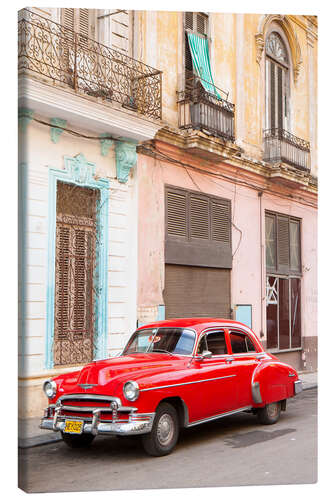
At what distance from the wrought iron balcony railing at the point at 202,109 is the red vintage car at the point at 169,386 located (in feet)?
9.85

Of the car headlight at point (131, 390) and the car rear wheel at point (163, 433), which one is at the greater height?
the car headlight at point (131, 390)

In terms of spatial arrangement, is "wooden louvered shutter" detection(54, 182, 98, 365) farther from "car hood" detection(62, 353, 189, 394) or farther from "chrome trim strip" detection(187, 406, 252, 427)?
"chrome trim strip" detection(187, 406, 252, 427)

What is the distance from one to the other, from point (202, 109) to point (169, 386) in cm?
440

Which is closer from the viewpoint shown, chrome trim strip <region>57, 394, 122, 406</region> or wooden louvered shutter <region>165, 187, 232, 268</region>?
chrome trim strip <region>57, 394, 122, 406</region>

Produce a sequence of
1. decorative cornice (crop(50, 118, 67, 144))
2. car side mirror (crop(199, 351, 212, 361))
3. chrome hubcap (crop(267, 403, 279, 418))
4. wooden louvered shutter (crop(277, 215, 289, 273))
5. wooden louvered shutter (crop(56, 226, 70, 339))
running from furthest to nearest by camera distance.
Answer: wooden louvered shutter (crop(277, 215, 289, 273)) < chrome hubcap (crop(267, 403, 279, 418)) < car side mirror (crop(199, 351, 212, 361)) < decorative cornice (crop(50, 118, 67, 144)) < wooden louvered shutter (crop(56, 226, 70, 339))

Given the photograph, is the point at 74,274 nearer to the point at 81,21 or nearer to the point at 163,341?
the point at 163,341

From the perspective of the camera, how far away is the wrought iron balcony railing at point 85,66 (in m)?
6.46

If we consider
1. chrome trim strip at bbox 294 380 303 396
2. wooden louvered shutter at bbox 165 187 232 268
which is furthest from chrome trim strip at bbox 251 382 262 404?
wooden louvered shutter at bbox 165 187 232 268

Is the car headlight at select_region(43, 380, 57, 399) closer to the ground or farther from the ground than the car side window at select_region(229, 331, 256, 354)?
closer to the ground

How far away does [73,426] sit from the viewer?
5871 mm

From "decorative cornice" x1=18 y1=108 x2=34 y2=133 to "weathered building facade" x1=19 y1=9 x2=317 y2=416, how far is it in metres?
0.02

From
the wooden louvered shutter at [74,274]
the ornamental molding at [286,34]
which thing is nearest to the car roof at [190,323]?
the wooden louvered shutter at [74,274]

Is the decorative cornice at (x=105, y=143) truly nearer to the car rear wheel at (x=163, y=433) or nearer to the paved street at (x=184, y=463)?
the car rear wheel at (x=163, y=433)

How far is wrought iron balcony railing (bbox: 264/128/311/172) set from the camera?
9305 mm
